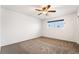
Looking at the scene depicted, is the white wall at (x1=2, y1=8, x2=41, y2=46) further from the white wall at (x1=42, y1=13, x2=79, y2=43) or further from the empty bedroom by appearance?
the white wall at (x1=42, y1=13, x2=79, y2=43)

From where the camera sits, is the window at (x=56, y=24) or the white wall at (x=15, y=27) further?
the window at (x=56, y=24)

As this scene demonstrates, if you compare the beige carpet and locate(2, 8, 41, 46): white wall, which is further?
locate(2, 8, 41, 46): white wall

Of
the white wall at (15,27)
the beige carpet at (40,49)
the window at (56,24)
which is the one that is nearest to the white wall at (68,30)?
the window at (56,24)

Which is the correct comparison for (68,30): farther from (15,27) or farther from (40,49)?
(15,27)

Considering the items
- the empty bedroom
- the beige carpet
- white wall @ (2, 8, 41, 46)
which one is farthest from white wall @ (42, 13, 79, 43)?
white wall @ (2, 8, 41, 46)

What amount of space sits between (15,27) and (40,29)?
3.18m

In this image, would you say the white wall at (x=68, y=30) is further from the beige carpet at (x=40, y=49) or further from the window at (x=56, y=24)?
the beige carpet at (x=40, y=49)

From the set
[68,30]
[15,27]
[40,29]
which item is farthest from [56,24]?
[15,27]

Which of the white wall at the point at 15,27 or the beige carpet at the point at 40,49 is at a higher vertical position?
the white wall at the point at 15,27

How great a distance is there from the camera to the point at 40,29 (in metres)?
6.82

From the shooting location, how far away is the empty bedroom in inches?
119

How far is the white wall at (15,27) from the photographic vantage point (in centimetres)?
348
